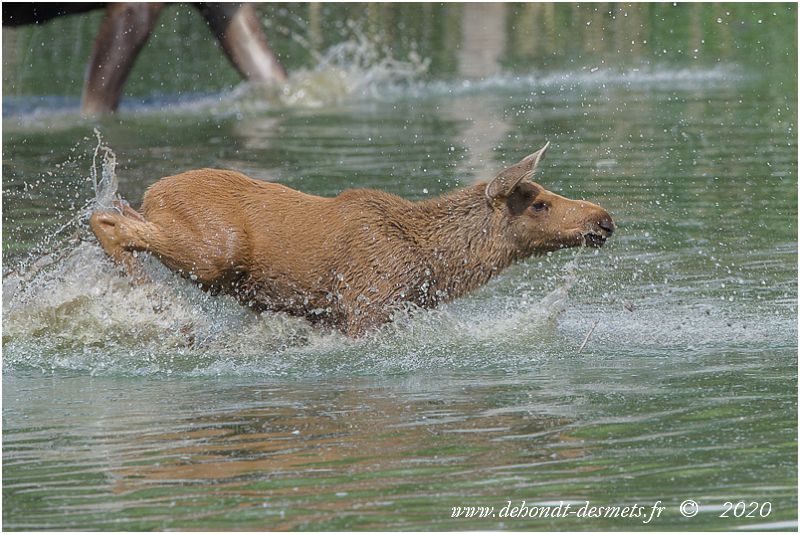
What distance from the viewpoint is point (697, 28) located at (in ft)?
84.1

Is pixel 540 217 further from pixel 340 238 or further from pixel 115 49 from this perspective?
pixel 115 49

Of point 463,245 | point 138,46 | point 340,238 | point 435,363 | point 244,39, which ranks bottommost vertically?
point 435,363

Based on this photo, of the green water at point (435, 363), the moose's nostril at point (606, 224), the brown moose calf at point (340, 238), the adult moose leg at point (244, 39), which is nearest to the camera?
the green water at point (435, 363)

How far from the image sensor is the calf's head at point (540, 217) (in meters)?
9.01

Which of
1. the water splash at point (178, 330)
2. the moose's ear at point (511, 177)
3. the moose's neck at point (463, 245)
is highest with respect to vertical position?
the moose's ear at point (511, 177)

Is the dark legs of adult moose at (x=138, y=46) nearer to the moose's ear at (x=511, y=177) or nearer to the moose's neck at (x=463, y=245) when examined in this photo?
the moose's neck at (x=463, y=245)

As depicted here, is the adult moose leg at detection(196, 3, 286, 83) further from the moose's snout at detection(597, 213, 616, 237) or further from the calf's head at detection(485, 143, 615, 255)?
the moose's snout at detection(597, 213, 616, 237)

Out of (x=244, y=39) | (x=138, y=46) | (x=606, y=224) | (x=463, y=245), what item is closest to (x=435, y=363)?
(x=463, y=245)

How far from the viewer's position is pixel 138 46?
18.6 meters

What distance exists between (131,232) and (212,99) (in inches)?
467

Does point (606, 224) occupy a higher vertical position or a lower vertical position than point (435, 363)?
higher

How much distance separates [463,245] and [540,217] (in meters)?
0.49

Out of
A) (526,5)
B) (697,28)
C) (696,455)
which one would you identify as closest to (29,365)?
(696,455)

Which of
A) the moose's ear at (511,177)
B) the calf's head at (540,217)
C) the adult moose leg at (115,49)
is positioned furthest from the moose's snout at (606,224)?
the adult moose leg at (115,49)
